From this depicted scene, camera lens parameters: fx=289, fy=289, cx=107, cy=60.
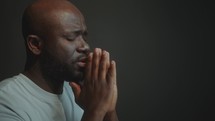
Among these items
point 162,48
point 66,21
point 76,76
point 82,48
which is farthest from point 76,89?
point 162,48

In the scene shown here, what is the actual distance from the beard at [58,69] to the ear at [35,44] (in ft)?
0.08

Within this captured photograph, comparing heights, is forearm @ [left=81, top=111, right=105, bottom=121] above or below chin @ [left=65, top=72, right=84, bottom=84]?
below

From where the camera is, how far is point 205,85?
191cm

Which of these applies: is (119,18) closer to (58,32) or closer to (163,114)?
(163,114)

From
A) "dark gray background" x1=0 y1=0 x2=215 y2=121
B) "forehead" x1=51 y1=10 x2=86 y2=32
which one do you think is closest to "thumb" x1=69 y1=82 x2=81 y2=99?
"forehead" x1=51 y1=10 x2=86 y2=32

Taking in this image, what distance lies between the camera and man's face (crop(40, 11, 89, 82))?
110cm

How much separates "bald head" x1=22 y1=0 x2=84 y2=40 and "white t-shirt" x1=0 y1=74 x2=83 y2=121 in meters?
0.19

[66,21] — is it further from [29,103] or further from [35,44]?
[29,103]

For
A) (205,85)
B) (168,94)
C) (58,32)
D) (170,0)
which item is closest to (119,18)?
(170,0)

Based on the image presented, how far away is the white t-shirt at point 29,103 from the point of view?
3.13 ft

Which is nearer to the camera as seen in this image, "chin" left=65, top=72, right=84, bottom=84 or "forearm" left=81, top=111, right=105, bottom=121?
"forearm" left=81, top=111, right=105, bottom=121

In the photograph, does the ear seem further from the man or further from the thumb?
the thumb

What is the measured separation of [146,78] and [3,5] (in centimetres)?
105

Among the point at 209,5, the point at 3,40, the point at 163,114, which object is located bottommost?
the point at 163,114
